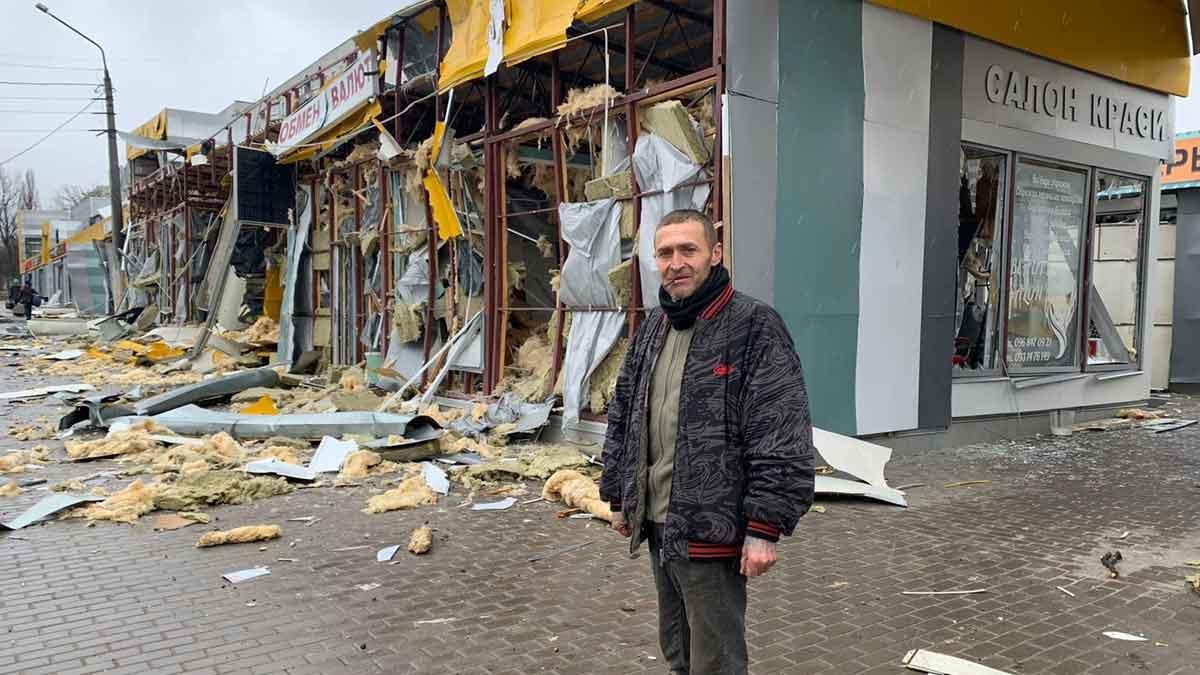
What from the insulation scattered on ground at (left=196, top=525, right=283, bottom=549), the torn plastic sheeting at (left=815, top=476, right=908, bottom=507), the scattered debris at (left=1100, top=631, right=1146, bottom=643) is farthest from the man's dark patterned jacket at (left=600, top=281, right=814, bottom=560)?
the torn plastic sheeting at (left=815, top=476, right=908, bottom=507)

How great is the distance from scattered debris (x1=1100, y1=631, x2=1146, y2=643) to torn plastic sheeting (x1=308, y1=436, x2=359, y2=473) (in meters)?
6.38

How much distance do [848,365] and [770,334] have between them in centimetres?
586

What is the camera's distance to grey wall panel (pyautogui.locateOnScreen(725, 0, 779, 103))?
7.21 metres

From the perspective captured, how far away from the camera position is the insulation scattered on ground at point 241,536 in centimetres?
557

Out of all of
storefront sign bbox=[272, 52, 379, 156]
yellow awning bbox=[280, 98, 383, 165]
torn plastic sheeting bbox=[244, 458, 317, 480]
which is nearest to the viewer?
torn plastic sheeting bbox=[244, 458, 317, 480]

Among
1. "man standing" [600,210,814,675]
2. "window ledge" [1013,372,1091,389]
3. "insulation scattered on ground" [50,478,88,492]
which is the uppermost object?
"man standing" [600,210,814,675]

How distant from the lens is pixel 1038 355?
10633 mm

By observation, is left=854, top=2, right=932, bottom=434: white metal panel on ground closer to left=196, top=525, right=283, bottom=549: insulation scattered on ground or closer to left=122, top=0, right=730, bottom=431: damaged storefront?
left=122, top=0, right=730, bottom=431: damaged storefront

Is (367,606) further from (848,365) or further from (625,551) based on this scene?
(848,365)

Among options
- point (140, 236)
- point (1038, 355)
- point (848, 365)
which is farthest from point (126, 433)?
point (140, 236)

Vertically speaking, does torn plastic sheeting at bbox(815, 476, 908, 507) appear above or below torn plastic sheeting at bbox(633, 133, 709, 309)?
below

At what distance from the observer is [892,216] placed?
848cm

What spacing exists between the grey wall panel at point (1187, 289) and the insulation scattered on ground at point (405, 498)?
1488 centimetres

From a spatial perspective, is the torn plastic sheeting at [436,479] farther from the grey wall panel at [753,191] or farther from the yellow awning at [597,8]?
the yellow awning at [597,8]
